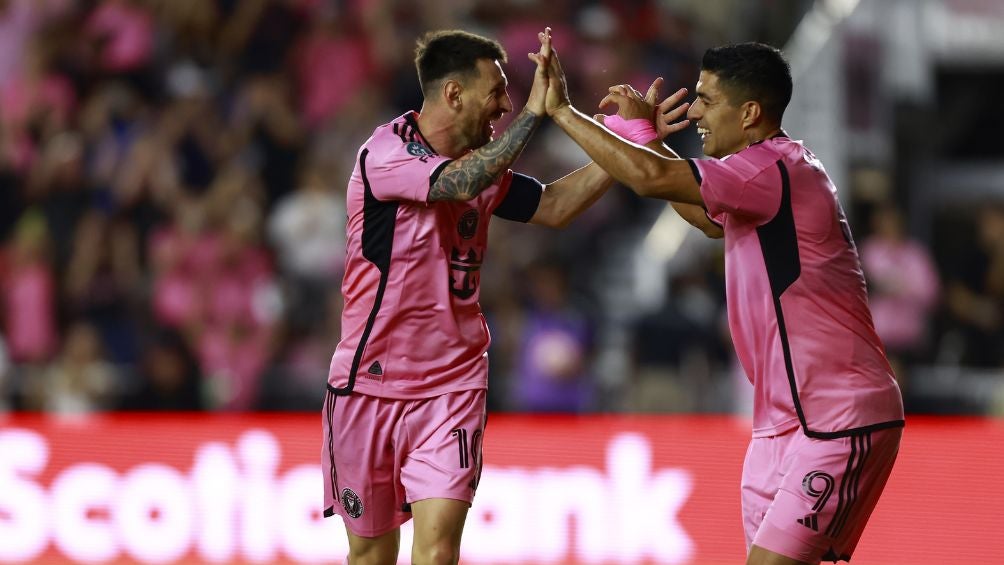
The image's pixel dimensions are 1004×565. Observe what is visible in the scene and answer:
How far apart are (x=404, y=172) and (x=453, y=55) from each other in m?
0.51

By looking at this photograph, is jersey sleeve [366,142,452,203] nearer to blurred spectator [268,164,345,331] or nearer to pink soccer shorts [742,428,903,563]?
pink soccer shorts [742,428,903,563]

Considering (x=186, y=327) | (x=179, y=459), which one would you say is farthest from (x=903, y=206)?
(x=179, y=459)

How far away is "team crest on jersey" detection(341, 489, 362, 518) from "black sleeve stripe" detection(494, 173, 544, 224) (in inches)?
47.6

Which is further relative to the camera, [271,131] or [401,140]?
[271,131]

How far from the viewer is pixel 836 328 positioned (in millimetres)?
5066

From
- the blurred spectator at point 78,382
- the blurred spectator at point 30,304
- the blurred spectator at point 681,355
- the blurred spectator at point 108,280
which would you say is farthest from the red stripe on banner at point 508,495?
the blurred spectator at point 30,304

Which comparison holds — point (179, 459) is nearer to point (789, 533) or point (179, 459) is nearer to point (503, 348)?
point (503, 348)

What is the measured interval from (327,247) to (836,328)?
6.91 meters

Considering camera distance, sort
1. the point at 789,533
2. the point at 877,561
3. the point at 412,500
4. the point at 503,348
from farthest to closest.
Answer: the point at 503,348 → the point at 877,561 → the point at 412,500 → the point at 789,533

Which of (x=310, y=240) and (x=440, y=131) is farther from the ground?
(x=440, y=131)

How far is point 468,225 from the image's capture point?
5.68m

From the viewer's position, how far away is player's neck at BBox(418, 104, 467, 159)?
223 inches

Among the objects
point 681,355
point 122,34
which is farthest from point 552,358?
point 122,34

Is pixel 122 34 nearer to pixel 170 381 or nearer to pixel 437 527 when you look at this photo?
pixel 170 381
